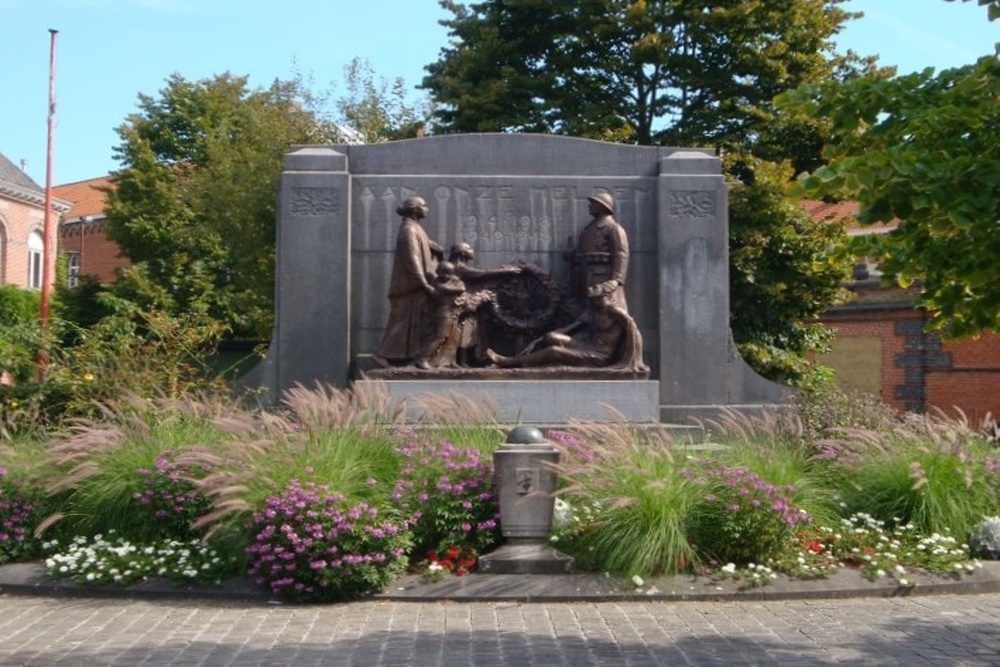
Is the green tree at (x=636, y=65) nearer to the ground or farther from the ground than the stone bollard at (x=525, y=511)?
farther from the ground

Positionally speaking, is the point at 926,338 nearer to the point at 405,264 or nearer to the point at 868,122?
the point at 405,264

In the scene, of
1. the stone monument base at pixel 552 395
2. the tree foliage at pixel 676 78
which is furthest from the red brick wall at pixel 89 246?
the stone monument base at pixel 552 395

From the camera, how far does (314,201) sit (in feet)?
49.3

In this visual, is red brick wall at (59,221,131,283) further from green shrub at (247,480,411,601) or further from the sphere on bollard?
green shrub at (247,480,411,601)

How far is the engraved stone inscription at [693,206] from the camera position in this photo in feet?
49.7

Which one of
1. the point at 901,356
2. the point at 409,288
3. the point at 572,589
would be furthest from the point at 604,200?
the point at 901,356

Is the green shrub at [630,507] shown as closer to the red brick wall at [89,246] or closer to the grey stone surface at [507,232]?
the grey stone surface at [507,232]

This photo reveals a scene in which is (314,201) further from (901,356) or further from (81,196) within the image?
(81,196)

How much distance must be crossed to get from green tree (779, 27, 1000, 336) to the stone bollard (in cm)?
319

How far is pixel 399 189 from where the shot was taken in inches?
601

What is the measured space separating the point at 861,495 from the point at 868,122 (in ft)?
Result: 15.8

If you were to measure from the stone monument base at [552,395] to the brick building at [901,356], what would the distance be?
19134 millimetres

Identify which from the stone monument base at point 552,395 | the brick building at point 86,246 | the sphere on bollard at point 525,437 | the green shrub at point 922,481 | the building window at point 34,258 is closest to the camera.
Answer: the sphere on bollard at point 525,437

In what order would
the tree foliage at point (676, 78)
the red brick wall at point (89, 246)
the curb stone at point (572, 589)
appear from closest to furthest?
the curb stone at point (572, 589), the tree foliage at point (676, 78), the red brick wall at point (89, 246)
